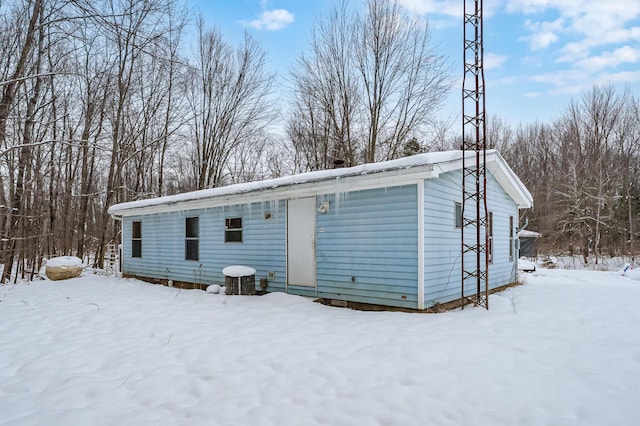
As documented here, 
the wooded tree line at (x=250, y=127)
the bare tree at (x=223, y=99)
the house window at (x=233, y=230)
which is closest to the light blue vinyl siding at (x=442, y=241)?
the house window at (x=233, y=230)

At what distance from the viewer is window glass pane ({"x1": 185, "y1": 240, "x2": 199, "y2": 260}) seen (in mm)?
9375

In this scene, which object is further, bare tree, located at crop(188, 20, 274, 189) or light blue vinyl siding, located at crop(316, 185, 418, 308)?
bare tree, located at crop(188, 20, 274, 189)

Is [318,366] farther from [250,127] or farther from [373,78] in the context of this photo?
[250,127]

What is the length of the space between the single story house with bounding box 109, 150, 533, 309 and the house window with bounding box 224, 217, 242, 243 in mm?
23

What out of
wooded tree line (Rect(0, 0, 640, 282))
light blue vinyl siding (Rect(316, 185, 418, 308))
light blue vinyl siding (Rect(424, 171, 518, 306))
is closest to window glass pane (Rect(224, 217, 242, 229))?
light blue vinyl siding (Rect(316, 185, 418, 308))

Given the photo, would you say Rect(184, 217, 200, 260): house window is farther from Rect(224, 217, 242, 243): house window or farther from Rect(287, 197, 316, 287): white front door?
Rect(287, 197, 316, 287): white front door

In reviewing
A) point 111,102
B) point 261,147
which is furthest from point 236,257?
point 261,147

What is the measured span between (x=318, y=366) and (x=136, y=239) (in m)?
→ 9.43

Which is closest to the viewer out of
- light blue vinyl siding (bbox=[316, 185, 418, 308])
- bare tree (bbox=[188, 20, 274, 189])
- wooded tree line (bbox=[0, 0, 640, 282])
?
light blue vinyl siding (bbox=[316, 185, 418, 308])

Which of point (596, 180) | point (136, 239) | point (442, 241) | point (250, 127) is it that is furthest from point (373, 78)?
point (596, 180)

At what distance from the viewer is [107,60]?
14.3 m

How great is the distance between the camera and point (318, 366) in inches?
145

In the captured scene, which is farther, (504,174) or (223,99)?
(223,99)

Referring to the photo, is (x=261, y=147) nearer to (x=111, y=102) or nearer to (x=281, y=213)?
(x=111, y=102)
